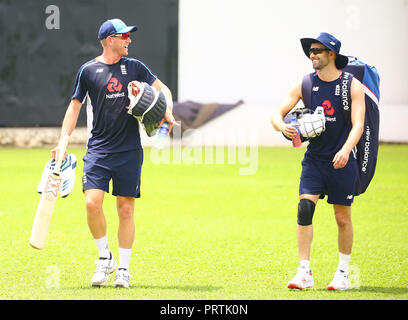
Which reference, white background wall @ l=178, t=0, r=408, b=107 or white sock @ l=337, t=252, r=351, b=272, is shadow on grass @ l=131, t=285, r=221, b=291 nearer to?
white sock @ l=337, t=252, r=351, b=272

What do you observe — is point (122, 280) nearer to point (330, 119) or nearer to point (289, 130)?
point (289, 130)

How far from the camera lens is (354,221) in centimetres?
1084

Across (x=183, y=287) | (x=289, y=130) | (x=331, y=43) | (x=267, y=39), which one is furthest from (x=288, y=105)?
(x=267, y=39)

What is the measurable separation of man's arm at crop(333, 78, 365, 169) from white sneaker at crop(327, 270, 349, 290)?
0.91 m

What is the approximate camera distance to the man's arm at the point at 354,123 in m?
6.62

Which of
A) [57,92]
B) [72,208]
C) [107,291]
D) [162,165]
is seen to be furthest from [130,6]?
[107,291]

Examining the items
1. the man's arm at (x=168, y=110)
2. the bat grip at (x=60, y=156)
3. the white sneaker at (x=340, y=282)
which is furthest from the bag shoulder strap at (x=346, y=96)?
the bat grip at (x=60, y=156)

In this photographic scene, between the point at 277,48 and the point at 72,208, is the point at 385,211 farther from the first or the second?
the point at 277,48

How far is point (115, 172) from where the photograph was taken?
7.00m

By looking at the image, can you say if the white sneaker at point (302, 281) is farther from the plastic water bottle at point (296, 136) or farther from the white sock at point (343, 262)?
the plastic water bottle at point (296, 136)

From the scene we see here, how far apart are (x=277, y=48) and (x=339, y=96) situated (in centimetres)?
1737

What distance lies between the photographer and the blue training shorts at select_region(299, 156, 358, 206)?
271 inches

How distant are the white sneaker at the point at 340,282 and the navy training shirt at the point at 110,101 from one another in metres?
1.95

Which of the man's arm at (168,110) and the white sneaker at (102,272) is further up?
the man's arm at (168,110)
